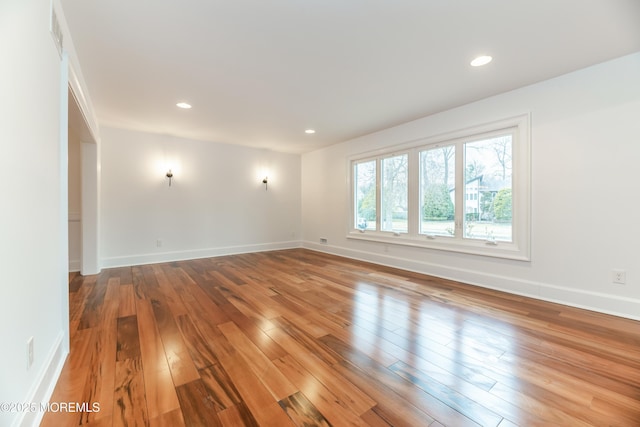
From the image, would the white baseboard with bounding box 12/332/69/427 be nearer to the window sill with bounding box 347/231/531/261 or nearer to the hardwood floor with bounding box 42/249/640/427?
the hardwood floor with bounding box 42/249/640/427

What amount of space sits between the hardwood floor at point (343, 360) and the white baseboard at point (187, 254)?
4.62ft

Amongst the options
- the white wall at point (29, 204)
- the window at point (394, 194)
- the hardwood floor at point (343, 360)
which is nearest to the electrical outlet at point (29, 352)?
the white wall at point (29, 204)

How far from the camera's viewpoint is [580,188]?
2.73 m

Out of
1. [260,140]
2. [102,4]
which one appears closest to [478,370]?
[102,4]

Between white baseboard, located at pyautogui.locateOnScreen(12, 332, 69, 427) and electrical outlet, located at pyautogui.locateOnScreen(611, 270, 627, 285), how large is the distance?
438 cm

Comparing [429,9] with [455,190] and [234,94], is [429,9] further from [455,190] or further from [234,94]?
[455,190]

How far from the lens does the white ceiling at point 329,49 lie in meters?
1.86

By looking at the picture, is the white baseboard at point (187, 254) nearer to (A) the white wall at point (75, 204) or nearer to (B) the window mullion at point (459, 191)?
(A) the white wall at point (75, 204)

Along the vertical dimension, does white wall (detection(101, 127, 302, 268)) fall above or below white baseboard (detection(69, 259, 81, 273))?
above

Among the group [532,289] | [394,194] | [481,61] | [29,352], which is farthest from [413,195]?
[29,352]

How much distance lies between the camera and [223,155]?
5.64 meters

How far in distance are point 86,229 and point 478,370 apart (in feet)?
17.1

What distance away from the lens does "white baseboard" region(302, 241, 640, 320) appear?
2.50 m

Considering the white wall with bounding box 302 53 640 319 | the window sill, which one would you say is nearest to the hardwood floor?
the white wall with bounding box 302 53 640 319
